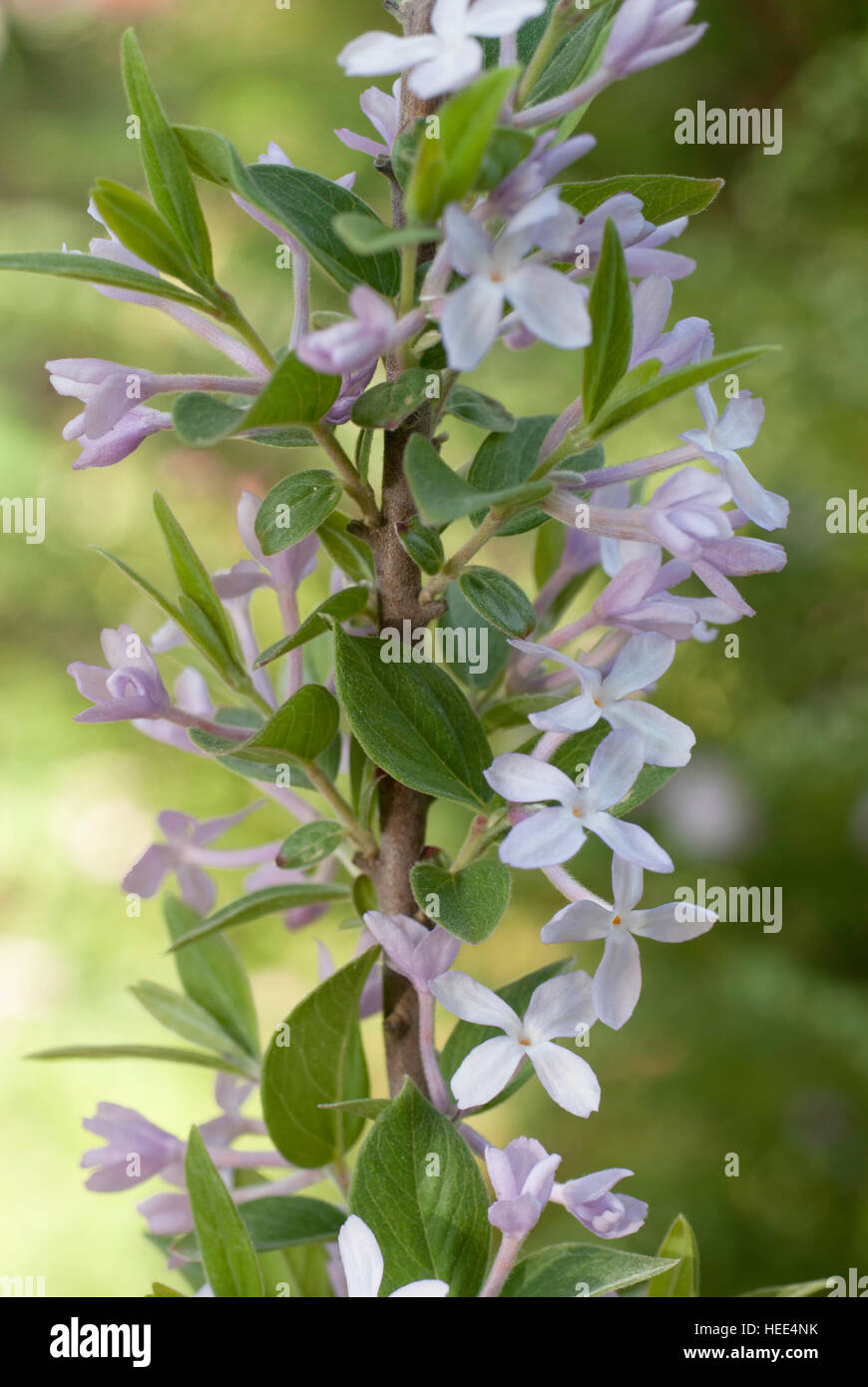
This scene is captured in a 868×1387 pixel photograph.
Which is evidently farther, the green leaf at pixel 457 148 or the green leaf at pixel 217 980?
the green leaf at pixel 217 980

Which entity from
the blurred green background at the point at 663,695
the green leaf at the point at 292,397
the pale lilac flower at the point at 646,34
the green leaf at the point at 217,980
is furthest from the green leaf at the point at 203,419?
the blurred green background at the point at 663,695

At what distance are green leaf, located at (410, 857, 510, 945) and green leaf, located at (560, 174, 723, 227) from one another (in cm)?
16

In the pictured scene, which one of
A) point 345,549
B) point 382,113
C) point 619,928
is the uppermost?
point 382,113

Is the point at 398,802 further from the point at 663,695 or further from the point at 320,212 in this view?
the point at 663,695

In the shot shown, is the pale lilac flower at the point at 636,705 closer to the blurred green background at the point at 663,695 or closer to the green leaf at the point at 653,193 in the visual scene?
the green leaf at the point at 653,193

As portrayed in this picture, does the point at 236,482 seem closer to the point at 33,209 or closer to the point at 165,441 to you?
the point at 165,441

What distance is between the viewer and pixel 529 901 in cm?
125

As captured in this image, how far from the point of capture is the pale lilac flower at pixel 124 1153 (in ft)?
1.14

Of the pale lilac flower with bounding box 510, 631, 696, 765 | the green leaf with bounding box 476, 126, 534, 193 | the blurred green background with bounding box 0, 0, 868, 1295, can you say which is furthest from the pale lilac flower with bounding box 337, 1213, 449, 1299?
the blurred green background with bounding box 0, 0, 868, 1295

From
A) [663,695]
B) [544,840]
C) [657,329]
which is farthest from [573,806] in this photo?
[663,695]

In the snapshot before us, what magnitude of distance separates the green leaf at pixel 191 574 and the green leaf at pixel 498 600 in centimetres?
7

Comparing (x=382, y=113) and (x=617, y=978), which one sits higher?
(x=382, y=113)

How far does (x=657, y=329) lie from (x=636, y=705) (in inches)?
3.5

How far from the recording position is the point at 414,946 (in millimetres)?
300
